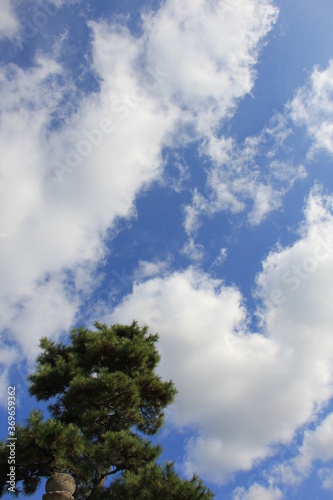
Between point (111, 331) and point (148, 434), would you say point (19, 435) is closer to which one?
point (111, 331)

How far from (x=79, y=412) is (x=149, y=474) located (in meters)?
3.07

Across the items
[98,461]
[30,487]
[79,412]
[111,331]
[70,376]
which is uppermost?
[111,331]

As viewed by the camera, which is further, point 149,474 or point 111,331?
point 111,331

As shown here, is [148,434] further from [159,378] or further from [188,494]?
[188,494]

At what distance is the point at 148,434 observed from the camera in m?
11.7

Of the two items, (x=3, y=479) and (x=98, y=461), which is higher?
(x=98, y=461)

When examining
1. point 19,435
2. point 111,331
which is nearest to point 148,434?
point 111,331

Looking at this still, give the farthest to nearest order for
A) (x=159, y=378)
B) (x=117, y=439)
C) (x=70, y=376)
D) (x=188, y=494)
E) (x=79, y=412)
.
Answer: (x=159, y=378)
(x=70, y=376)
(x=79, y=412)
(x=117, y=439)
(x=188, y=494)

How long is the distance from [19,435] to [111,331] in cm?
470

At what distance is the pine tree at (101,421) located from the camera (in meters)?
7.51

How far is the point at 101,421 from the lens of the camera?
32.8 ft

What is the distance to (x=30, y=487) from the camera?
8.62 m

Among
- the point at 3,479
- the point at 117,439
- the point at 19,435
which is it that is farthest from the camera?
the point at 117,439

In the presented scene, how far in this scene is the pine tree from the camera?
7.51 meters
